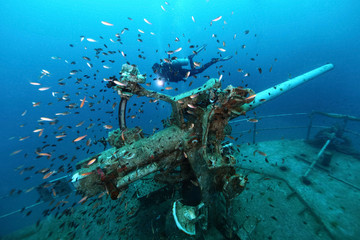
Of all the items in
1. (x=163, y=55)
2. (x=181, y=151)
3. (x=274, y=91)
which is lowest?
(x=181, y=151)

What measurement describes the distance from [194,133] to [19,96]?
83.7m

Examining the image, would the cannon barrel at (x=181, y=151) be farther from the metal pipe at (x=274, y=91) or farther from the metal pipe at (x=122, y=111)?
the metal pipe at (x=274, y=91)

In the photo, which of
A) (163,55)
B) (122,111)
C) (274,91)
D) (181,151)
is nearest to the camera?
(181,151)

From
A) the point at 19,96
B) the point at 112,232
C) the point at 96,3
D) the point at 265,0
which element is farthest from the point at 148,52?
the point at 112,232

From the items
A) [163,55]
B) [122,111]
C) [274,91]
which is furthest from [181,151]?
[163,55]

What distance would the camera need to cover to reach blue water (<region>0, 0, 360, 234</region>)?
5450cm

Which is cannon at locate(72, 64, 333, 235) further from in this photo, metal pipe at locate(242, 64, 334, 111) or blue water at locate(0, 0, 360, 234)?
blue water at locate(0, 0, 360, 234)

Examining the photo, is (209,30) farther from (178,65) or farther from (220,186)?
(220,186)

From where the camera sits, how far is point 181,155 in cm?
393

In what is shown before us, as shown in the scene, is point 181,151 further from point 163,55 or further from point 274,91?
point 163,55

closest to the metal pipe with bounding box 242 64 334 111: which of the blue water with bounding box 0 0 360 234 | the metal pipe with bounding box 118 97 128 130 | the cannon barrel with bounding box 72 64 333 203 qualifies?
the cannon barrel with bounding box 72 64 333 203

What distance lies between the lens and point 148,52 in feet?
320

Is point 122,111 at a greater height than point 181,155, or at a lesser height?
greater

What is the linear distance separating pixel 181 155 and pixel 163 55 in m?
81.9
